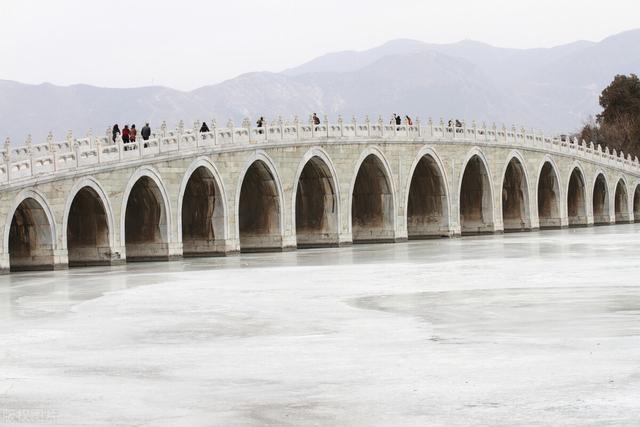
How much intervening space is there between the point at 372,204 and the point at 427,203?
538 cm

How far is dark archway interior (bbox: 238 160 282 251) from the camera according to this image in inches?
1988

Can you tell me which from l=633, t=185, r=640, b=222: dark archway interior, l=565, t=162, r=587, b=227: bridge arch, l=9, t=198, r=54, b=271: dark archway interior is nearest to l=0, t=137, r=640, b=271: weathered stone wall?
l=9, t=198, r=54, b=271: dark archway interior

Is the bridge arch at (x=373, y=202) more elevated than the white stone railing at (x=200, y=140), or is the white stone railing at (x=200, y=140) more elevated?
the white stone railing at (x=200, y=140)

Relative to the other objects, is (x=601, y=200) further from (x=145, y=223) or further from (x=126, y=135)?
(x=126, y=135)

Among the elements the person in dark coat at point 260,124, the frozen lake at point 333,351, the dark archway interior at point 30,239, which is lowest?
the frozen lake at point 333,351

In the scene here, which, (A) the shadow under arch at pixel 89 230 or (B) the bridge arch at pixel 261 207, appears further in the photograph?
(B) the bridge arch at pixel 261 207

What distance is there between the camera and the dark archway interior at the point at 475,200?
65875 millimetres

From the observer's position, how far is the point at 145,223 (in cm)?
4519

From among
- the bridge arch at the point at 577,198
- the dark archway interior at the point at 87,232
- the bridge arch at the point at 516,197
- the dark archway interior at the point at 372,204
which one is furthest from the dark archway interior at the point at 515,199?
the dark archway interior at the point at 87,232

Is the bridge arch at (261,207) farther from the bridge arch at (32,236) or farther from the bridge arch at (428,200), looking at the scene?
the bridge arch at (32,236)

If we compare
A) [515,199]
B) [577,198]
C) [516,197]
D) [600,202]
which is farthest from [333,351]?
[600,202]

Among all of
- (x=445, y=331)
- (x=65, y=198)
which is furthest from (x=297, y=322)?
(x=65, y=198)

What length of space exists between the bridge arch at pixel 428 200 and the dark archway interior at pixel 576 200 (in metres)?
19.6

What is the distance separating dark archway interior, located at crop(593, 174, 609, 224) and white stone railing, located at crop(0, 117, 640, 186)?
40.8 feet
